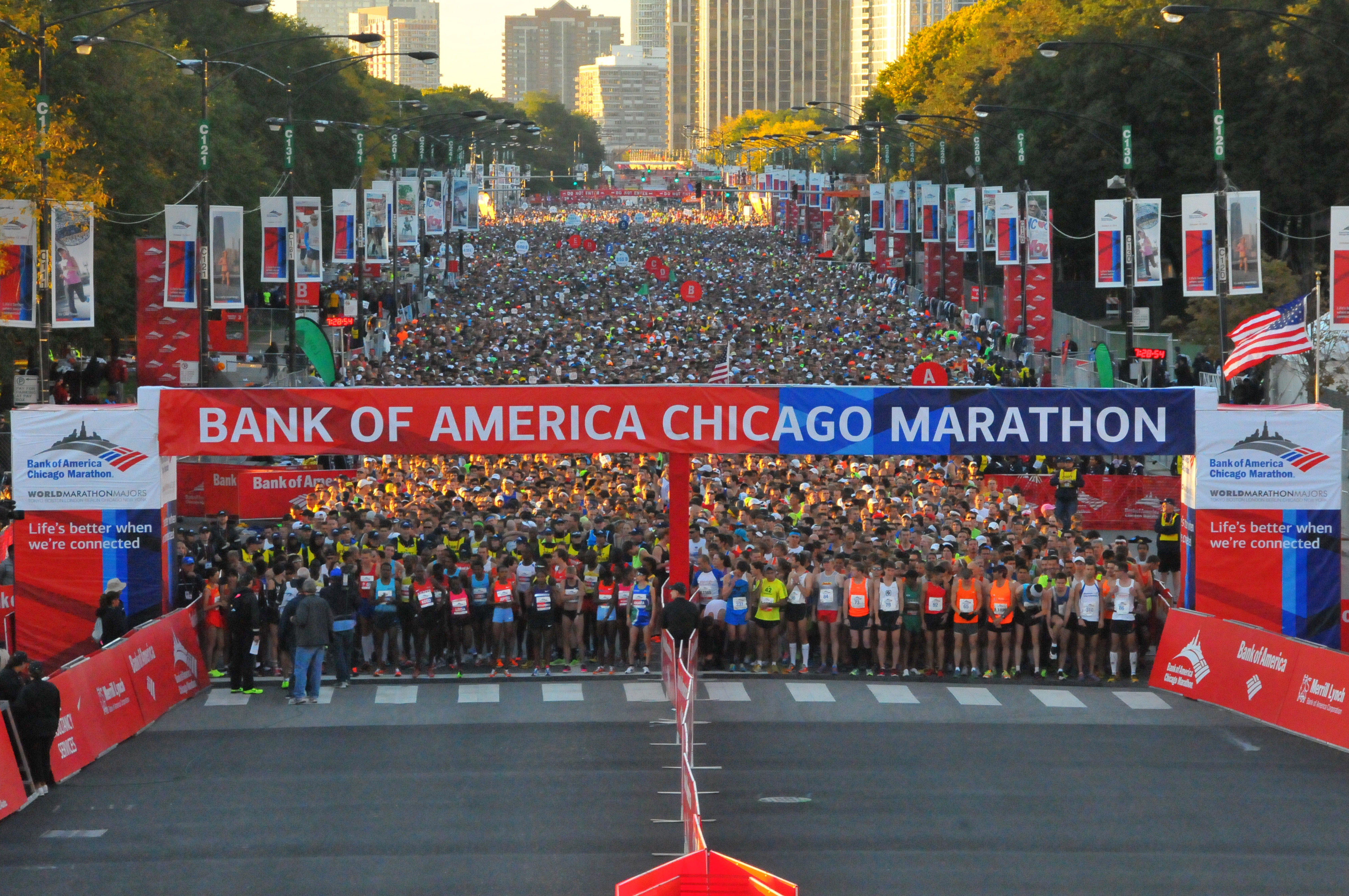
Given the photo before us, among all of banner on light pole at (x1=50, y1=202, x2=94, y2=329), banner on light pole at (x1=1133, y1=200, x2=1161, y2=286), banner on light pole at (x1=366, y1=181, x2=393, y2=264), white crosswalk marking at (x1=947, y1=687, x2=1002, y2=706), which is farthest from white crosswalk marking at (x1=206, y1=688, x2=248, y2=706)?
banner on light pole at (x1=366, y1=181, x2=393, y2=264)

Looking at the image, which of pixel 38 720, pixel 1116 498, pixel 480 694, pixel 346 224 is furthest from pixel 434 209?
pixel 38 720

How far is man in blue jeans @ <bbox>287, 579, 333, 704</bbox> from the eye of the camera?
1733cm

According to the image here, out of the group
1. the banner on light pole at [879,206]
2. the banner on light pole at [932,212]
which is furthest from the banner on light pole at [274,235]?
the banner on light pole at [879,206]

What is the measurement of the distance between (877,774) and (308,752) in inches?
197

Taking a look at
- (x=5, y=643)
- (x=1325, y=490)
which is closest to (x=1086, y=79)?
(x=1325, y=490)

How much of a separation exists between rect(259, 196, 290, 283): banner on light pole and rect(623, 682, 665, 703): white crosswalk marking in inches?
753

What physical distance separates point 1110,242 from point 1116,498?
745 centimetres

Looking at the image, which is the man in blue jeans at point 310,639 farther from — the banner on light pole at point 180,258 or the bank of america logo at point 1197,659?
the banner on light pole at point 180,258

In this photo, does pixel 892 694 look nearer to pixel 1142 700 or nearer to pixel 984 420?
pixel 1142 700

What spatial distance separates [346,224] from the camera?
42.5m

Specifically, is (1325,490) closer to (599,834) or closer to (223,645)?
(599,834)

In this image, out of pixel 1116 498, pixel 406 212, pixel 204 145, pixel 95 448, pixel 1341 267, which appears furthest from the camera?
pixel 406 212

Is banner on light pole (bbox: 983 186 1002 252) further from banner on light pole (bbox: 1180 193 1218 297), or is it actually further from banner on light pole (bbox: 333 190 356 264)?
banner on light pole (bbox: 1180 193 1218 297)

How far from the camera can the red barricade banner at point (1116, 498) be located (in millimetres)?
29406
